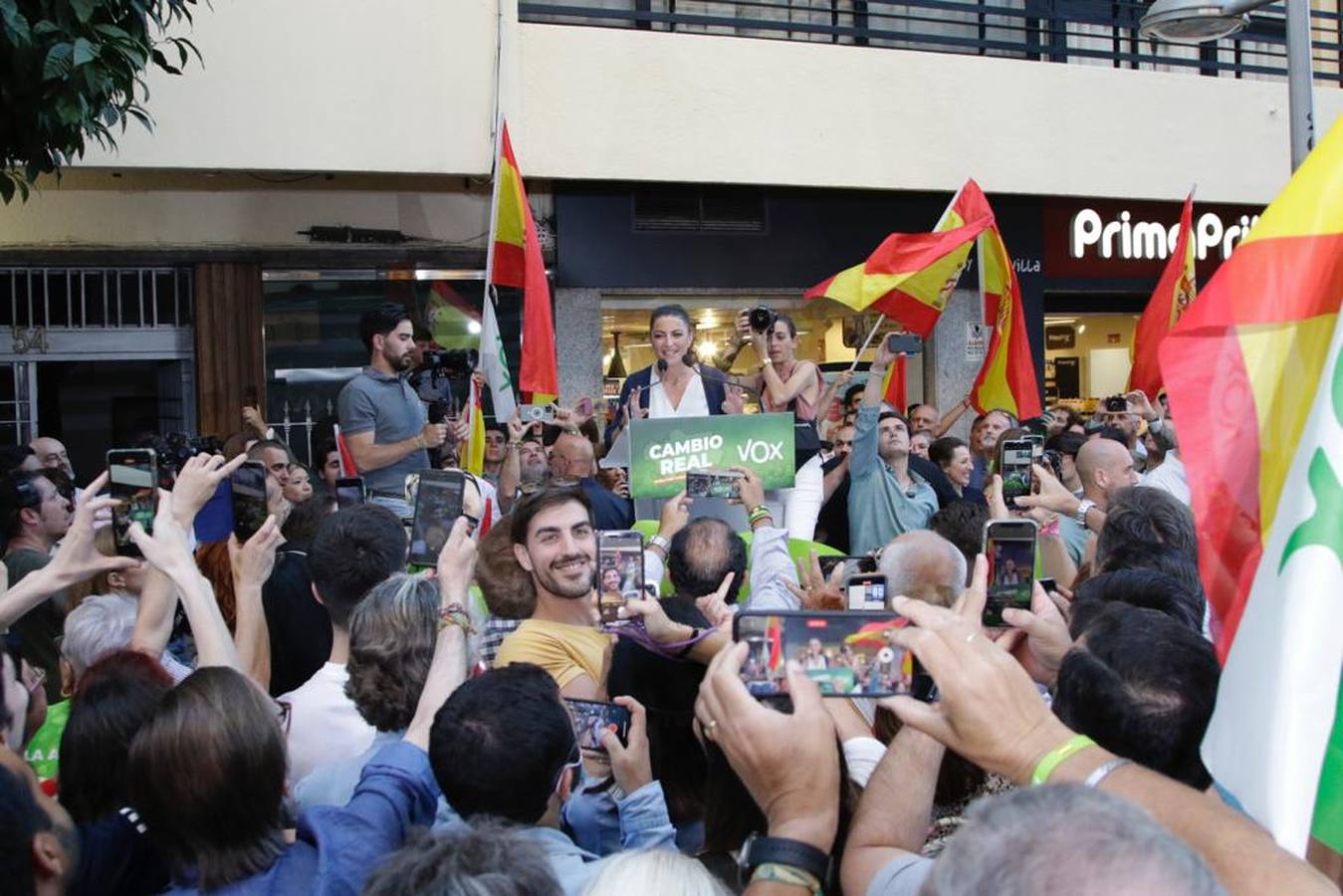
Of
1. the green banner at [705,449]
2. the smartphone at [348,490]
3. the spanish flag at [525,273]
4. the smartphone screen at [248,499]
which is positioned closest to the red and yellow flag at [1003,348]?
the spanish flag at [525,273]

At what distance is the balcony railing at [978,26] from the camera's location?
12250mm

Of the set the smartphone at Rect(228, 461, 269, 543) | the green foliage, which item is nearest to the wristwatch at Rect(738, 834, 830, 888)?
the smartphone at Rect(228, 461, 269, 543)

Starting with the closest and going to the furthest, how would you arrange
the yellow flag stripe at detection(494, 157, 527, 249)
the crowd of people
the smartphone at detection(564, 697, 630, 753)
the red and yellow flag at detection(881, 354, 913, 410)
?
the crowd of people, the smartphone at detection(564, 697, 630, 753), the yellow flag stripe at detection(494, 157, 527, 249), the red and yellow flag at detection(881, 354, 913, 410)

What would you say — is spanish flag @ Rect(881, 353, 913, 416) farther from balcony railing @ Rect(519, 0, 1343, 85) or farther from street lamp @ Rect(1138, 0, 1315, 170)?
balcony railing @ Rect(519, 0, 1343, 85)

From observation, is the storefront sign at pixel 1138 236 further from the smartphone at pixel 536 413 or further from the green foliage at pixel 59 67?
the green foliage at pixel 59 67

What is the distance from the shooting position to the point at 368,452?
7.04 m

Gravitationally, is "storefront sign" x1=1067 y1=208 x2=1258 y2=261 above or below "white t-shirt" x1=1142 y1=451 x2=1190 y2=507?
above

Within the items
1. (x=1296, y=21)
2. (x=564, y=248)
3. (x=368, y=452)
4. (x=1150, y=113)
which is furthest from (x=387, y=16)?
(x=1150, y=113)

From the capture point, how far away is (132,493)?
13.3ft

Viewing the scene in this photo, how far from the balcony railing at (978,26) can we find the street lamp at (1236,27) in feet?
12.1

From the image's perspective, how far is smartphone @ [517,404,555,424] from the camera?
7.96m

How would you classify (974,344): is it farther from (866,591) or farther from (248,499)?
(866,591)

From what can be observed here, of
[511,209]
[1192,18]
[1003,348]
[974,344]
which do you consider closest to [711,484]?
[511,209]

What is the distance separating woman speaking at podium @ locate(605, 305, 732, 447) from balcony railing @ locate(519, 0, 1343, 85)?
502 cm
